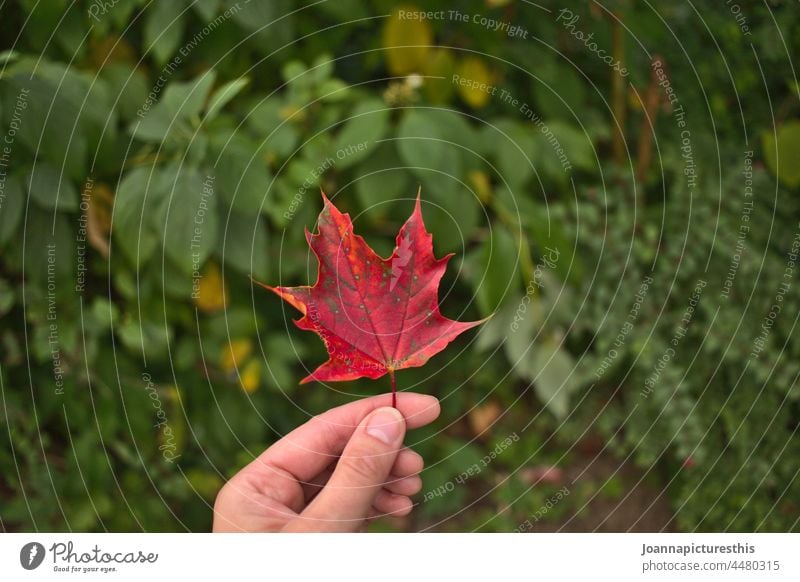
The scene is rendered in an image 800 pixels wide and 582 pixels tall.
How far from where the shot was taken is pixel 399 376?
1.09 metres

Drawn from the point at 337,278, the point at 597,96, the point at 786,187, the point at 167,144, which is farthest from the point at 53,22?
the point at 786,187

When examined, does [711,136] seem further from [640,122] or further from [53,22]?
[53,22]

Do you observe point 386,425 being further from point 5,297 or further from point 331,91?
point 5,297

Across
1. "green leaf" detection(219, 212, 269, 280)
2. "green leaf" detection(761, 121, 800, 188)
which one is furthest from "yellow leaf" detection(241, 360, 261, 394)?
"green leaf" detection(761, 121, 800, 188)


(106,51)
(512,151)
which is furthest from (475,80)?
(106,51)

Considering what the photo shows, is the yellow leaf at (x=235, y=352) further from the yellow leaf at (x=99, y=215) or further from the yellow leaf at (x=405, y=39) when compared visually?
the yellow leaf at (x=405, y=39)

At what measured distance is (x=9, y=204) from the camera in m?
0.88

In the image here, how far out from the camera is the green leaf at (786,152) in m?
1.09

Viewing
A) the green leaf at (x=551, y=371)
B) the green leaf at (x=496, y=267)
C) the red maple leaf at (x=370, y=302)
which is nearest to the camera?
the red maple leaf at (x=370, y=302)

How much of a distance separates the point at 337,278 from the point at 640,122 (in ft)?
2.76

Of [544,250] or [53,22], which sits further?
[544,250]

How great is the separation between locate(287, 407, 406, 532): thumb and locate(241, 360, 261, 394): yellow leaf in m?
0.39

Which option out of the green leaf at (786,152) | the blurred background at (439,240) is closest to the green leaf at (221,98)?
the blurred background at (439,240)

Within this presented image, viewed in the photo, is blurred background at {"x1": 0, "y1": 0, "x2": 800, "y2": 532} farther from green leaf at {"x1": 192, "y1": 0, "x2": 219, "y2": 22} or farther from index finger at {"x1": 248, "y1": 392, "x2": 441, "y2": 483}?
index finger at {"x1": 248, "y1": 392, "x2": 441, "y2": 483}
